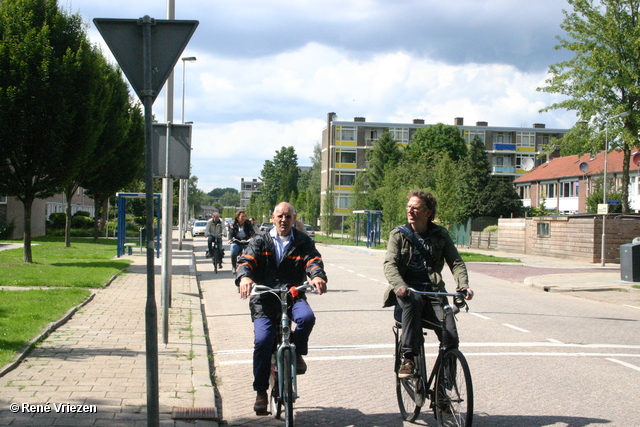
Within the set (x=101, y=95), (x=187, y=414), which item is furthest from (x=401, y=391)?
(x=101, y=95)

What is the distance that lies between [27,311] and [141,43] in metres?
6.41

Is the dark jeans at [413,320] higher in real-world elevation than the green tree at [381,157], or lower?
lower

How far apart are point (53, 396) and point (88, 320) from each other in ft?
14.3

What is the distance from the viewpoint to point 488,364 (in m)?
7.48

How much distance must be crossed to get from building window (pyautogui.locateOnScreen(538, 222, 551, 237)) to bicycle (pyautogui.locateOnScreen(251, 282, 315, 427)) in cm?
3288

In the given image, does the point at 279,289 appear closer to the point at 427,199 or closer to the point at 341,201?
the point at 427,199

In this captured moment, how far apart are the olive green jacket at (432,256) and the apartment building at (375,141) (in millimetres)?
83369

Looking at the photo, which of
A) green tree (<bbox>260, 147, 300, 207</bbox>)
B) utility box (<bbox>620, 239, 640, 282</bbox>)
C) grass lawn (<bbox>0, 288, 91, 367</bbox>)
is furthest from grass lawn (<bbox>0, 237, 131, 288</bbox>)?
green tree (<bbox>260, 147, 300, 207</bbox>)

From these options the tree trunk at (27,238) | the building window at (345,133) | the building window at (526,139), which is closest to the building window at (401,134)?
the building window at (345,133)

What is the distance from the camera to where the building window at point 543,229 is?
117ft

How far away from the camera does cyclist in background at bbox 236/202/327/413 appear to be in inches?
198

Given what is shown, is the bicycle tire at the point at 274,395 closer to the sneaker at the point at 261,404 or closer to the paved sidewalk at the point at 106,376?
the sneaker at the point at 261,404

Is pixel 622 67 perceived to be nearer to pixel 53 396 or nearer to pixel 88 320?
pixel 88 320

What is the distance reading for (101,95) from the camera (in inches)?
843
